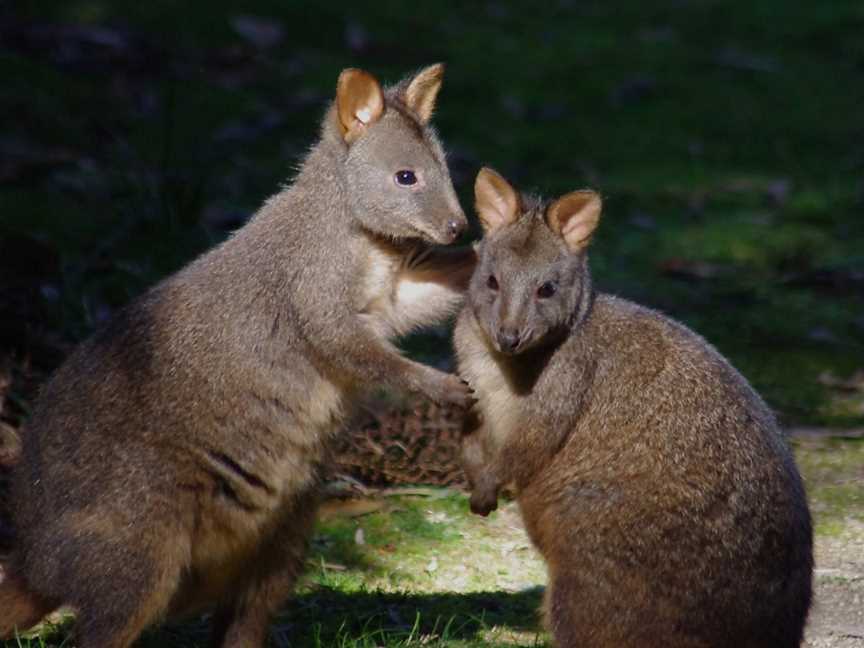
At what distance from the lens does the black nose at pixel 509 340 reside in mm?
4785

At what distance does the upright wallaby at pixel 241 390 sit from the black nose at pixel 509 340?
0.29 m

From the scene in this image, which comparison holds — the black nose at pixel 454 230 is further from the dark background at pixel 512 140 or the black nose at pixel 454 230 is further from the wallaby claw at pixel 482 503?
the dark background at pixel 512 140

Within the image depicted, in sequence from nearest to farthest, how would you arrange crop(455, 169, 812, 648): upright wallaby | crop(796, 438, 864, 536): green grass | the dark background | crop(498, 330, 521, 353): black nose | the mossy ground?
crop(455, 169, 812, 648): upright wallaby, crop(498, 330, 521, 353): black nose, the mossy ground, crop(796, 438, 864, 536): green grass, the dark background

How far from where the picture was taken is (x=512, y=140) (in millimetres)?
10766

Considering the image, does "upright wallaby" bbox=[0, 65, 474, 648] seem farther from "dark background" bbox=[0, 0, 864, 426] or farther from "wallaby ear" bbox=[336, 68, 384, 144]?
"dark background" bbox=[0, 0, 864, 426]

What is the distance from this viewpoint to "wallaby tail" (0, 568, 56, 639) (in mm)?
4910

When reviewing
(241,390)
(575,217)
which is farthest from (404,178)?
(241,390)

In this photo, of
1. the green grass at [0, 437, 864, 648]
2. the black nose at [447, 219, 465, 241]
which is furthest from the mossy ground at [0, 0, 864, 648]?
the black nose at [447, 219, 465, 241]

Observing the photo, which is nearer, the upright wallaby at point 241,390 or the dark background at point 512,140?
the upright wallaby at point 241,390

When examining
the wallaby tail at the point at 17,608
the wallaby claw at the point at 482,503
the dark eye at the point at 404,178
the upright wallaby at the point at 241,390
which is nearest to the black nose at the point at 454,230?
the upright wallaby at the point at 241,390

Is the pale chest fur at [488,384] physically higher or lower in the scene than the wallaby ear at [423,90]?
lower

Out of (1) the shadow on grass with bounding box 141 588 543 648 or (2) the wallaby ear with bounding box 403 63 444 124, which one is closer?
(1) the shadow on grass with bounding box 141 588 543 648

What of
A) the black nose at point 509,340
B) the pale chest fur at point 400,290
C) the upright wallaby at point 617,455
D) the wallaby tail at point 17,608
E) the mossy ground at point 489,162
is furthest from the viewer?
the mossy ground at point 489,162

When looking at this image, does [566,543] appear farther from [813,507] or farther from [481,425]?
[813,507]
